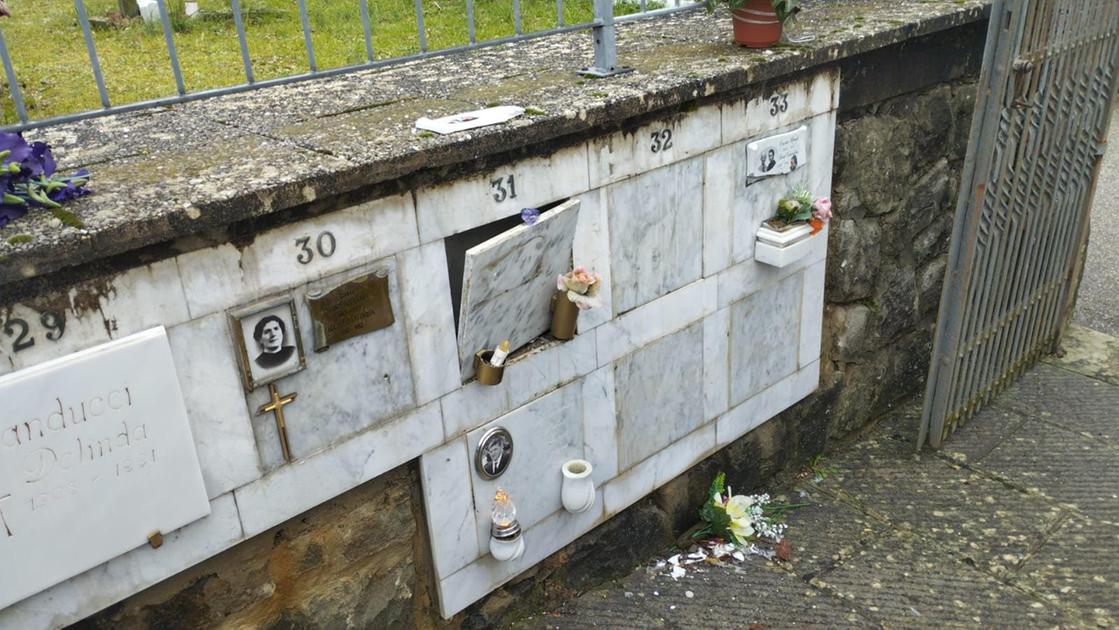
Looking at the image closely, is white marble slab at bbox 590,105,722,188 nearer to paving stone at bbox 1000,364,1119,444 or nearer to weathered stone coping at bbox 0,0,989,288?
weathered stone coping at bbox 0,0,989,288

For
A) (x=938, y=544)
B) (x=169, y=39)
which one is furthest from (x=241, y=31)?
(x=938, y=544)

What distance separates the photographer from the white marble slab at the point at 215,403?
6.86 ft

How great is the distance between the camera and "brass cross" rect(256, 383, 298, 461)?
2.25m

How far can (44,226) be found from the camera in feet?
6.10

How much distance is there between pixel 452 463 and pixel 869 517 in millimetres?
1888

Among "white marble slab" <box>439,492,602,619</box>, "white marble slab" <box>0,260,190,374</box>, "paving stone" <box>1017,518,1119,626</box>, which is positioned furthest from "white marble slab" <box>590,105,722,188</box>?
"paving stone" <box>1017,518,1119,626</box>

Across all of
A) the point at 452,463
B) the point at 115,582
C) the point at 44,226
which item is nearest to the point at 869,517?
the point at 452,463

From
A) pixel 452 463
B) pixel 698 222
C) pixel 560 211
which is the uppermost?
pixel 560 211

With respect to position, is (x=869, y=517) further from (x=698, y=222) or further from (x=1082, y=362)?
(x=1082, y=362)

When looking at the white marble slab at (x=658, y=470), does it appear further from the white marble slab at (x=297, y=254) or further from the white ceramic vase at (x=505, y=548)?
the white marble slab at (x=297, y=254)

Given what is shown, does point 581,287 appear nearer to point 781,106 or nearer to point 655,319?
point 655,319

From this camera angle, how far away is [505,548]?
2824 mm

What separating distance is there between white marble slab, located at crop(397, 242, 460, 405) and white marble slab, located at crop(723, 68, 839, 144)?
117 cm

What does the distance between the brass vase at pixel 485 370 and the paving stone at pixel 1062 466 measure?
2441 mm
